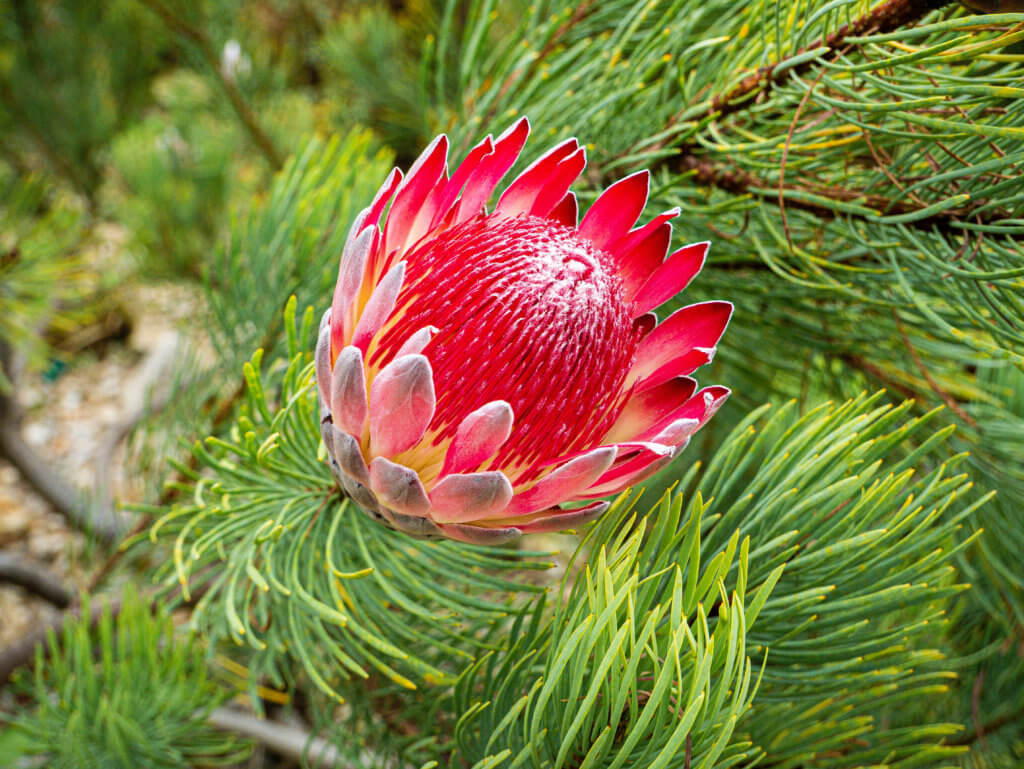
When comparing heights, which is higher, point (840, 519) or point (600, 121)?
point (600, 121)

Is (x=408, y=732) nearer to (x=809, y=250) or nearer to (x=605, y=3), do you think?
(x=809, y=250)

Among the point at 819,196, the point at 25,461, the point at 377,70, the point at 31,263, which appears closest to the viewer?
the point at 819,196

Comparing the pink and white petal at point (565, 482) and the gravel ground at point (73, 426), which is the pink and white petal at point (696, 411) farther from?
the gravel ground at point (73, 426)

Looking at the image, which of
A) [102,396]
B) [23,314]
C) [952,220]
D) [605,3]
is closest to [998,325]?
[952,220]

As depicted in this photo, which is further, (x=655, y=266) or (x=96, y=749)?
(x=96, y=749)

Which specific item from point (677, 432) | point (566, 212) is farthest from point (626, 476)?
point (566, 212)

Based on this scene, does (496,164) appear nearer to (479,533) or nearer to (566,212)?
(566,212)
